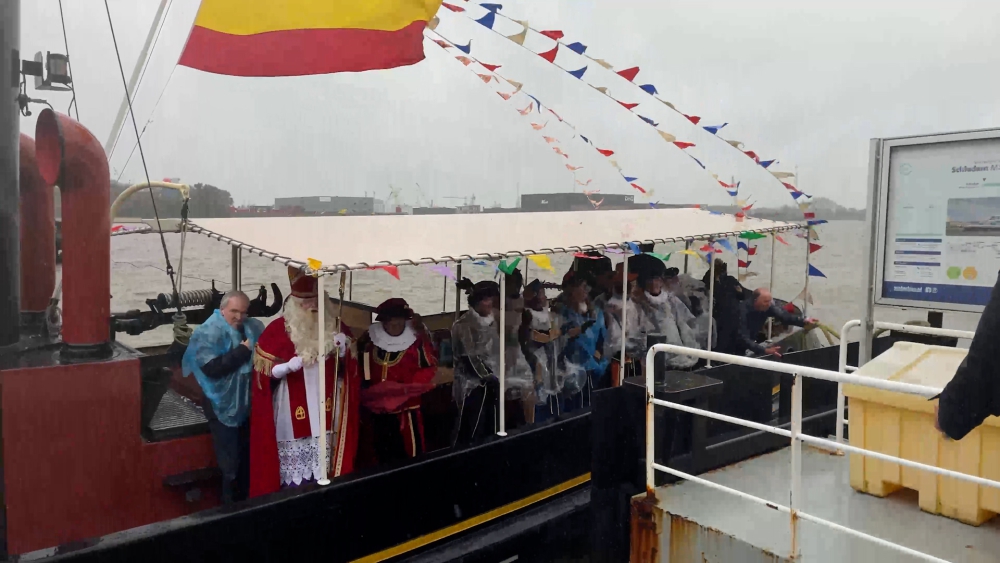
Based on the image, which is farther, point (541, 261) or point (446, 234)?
point (446, 234)

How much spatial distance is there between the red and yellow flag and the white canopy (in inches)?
47.5

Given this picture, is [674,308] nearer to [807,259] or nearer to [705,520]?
[807,259]

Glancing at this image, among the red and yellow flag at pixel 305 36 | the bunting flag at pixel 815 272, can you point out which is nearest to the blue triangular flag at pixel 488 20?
the red and yellow flag at pixel 305 36

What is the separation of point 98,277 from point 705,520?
143 inches

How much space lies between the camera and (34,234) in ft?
17.3

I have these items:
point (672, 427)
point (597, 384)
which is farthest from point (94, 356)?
point (597, 384)

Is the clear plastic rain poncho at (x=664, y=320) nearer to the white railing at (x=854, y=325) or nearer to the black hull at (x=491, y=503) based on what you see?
the black hull at (x=491, y=503)

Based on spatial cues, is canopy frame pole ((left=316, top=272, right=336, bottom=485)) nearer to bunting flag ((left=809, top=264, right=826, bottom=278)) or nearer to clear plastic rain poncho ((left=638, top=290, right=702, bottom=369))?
clear plastic rain poncho ((left=638, top=290, right=702, bottom=369))

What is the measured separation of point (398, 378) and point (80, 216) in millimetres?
2192

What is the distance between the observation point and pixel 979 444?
3.10 metres

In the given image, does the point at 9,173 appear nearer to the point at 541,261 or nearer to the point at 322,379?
the point at 322,379

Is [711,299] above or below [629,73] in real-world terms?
below

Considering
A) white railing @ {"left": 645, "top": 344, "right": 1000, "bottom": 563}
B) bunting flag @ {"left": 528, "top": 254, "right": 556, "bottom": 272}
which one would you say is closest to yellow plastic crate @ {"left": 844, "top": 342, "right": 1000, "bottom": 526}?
white railing @ {"left": 645, "top": 344, "right": 1000, "bottom": 563}

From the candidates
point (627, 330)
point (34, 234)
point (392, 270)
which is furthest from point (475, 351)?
point (34, 234)
